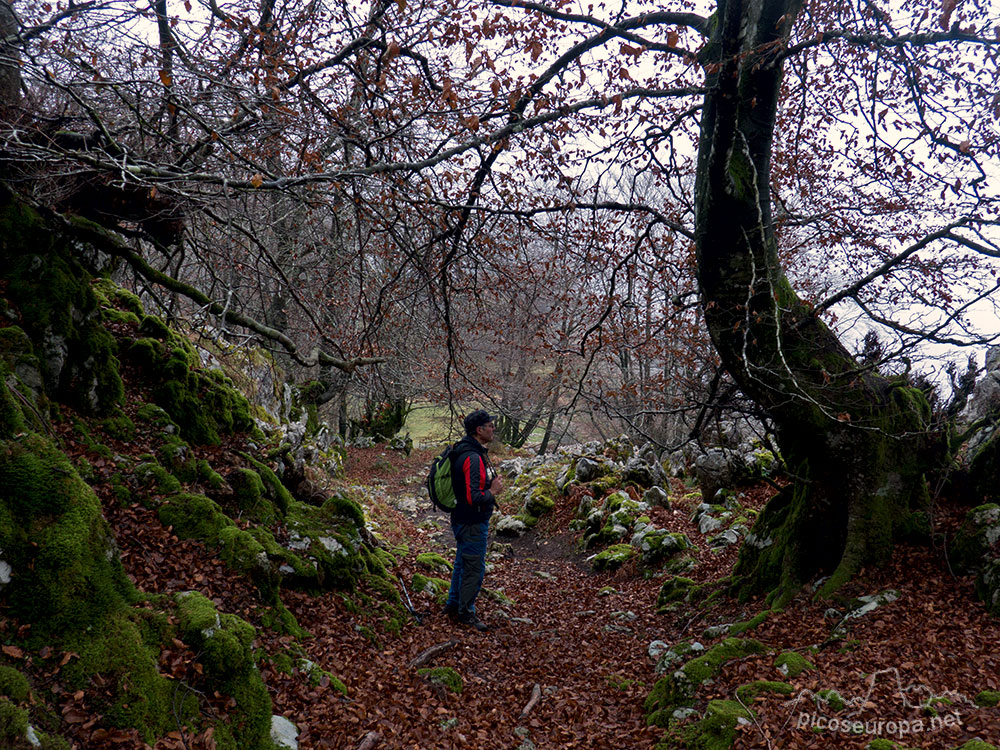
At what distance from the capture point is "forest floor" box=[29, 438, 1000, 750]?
3.25 meters

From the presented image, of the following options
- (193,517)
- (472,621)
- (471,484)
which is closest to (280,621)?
(193,517)

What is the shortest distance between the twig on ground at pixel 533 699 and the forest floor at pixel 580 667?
0.05 feet

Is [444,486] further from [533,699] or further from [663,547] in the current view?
[663,547]

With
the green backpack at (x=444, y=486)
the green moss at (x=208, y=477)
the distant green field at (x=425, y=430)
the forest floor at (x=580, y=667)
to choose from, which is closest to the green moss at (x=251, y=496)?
the green moss at (x=208, y=477)

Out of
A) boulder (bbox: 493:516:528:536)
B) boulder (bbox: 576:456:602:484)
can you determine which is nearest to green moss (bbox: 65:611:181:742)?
boulder (bbox: 493:516:528:536)

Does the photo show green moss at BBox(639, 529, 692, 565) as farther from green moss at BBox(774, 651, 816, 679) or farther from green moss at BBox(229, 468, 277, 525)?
green moss at BBox(229, 468, 277, 525)

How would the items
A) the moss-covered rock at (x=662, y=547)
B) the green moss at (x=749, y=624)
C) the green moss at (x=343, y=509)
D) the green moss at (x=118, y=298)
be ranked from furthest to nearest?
the moss-covered rock at (x=662, y=547)
the green moss at (x=343, y=509)
the green moss at (x=118, y=298)
the green moss at (x=749, y=624)

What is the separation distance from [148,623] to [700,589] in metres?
5.85

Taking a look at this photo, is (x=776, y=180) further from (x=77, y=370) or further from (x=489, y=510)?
(x=77, y=370)

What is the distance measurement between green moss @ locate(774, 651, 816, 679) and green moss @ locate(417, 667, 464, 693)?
2.64 metres

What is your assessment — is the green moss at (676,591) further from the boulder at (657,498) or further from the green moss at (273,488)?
the green moss at (273,488)

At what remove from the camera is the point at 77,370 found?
4.79m

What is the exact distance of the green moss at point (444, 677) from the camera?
4656 mm

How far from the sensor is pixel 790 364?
4996 mm
